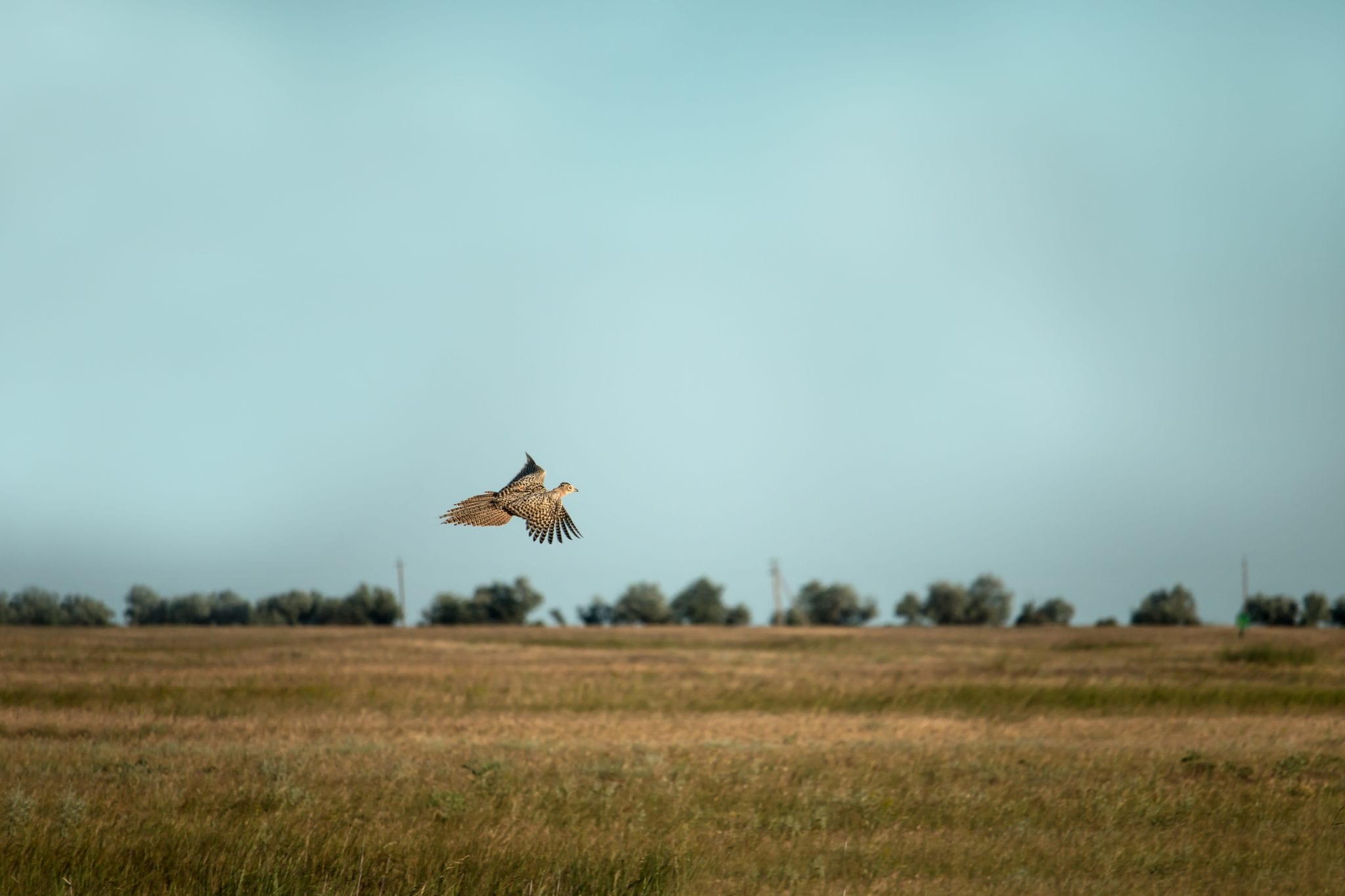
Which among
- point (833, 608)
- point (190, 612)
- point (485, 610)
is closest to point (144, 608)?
point (190, 612)

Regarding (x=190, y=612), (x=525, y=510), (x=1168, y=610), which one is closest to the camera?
(x=525, y=510)

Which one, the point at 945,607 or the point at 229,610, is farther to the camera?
the point at 945,607

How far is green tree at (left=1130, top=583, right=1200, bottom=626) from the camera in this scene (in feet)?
360

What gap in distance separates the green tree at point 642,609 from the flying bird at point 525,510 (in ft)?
340

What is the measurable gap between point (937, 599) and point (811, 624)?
12623mm

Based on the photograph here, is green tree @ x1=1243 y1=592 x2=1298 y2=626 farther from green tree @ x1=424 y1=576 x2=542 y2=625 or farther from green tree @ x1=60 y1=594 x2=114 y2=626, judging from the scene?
green tree @ x1=60 y1=594 x2=114 y2=626

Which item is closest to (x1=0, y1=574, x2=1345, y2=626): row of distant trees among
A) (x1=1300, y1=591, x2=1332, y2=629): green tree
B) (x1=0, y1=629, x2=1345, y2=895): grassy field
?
(x1=1300, y1=591, x2=1332, y2=629): green tree

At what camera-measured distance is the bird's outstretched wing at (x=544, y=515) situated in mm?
6035

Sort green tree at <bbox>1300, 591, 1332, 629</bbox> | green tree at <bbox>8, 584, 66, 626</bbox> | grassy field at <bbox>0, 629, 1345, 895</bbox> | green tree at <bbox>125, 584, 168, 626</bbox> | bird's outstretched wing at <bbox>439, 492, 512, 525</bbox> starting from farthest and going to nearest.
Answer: green tree at <bbox>1300, 591, 1332, 629</bbox>
green tree at <bbox>125, 584, 168, 626</bbox>
green tree at <bbox>8, 584, 66, 626</bbox>
grassy field at <bbox>0, 629, 1345, 895</bbox>
bird's outstretched wing at <bbox>439, 492, 512, 525</bbox>

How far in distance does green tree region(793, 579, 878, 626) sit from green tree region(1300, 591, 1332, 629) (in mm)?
36632

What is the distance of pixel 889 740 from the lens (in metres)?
25.7

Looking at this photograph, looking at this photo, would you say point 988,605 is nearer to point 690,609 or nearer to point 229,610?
point 690,609

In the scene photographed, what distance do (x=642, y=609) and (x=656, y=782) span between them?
92.0 metres

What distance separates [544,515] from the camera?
20.0ft
